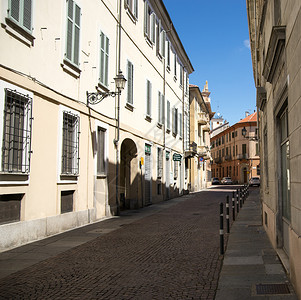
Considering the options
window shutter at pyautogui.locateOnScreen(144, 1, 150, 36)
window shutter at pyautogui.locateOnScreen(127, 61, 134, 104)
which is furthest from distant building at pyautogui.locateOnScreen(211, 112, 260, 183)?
window shutter at pyautogui.locateOnScreen(127, 61, 134, 104)

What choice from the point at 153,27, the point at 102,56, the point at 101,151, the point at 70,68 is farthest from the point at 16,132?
the point at 153,27

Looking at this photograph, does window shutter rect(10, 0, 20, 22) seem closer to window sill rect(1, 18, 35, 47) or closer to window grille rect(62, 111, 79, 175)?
window sill rect(1, 18, 35, 47)

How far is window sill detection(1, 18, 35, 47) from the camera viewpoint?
8199 mm

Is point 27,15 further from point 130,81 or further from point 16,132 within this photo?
point 130,81

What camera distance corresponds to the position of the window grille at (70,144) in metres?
11.1

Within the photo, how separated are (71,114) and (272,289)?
7.87m

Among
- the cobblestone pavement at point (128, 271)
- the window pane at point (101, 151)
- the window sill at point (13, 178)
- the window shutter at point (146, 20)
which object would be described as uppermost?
the window shutter at point (146, 20)

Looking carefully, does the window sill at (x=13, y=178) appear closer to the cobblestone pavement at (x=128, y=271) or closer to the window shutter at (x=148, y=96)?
the cobblestone pavement at (x=128, y=271)

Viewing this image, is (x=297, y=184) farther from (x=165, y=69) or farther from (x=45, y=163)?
(x=165, y=69)

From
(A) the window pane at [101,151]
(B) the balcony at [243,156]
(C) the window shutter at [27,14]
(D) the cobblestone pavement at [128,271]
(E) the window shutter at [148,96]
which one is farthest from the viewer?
(B) the balcony at [243,156]

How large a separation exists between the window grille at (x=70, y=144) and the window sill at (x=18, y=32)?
242cm

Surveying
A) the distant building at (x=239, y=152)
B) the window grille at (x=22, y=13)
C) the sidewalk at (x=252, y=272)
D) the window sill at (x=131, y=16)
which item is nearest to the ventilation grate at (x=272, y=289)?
the sidewalk at (x=252, y=272)

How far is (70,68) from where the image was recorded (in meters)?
11.2

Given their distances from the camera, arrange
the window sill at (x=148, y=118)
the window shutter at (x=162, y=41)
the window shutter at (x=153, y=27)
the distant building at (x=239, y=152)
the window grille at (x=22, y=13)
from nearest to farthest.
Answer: the window grille at (x=22, y=13) < the window sill at (x=148, y=118) < the window shutter at (x=153, y=27) < the window shutter at (x=162, y=41) < the distant building at (x=239, y=152)
